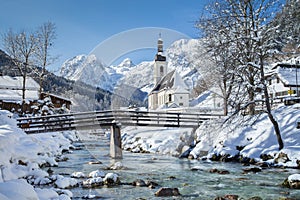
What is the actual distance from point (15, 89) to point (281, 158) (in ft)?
102

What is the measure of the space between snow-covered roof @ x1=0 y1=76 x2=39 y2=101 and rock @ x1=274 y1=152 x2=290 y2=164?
2563 centimetres

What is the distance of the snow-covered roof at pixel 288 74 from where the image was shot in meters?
30.3

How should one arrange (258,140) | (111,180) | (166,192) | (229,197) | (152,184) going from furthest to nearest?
(258,140), (111,180), (152,184), (166,192), (229,197)

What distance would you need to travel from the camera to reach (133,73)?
1102cm

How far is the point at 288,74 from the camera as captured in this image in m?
31.7

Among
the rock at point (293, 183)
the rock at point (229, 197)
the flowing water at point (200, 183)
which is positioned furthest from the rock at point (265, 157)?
the rock at point (229, 197)

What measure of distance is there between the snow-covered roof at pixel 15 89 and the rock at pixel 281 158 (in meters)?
25.6

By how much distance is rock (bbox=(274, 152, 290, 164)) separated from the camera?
1351 cm

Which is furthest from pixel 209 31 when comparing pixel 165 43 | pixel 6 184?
pixel 6 184

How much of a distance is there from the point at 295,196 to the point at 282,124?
373 inches

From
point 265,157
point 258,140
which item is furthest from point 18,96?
point 265,157

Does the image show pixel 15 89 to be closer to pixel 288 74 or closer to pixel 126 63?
pixel 126 63

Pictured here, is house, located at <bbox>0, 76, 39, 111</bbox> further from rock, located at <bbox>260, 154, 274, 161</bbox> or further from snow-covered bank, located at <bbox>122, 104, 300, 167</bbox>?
rock, located at <bbox>260, 154, 274, 161</bbox>

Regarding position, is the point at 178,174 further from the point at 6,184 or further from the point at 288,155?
the point at 6,184
